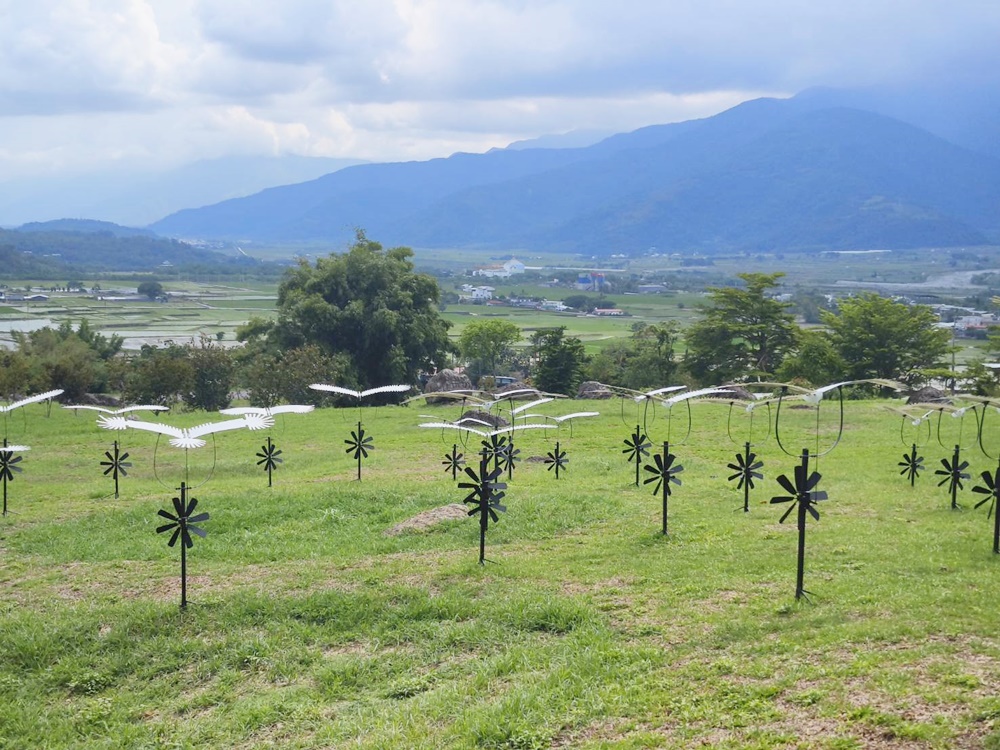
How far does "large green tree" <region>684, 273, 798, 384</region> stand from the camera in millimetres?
53062

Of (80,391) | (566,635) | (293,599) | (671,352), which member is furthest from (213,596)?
(671,352)

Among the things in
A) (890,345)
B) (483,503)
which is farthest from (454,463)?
(890,345)

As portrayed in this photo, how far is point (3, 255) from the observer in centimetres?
17338

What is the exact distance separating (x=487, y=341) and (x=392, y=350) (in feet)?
64.5

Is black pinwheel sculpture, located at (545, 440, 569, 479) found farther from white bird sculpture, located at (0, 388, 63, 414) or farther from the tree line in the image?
the tree line

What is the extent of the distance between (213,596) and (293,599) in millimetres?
1290

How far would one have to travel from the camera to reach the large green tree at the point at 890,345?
4812cm

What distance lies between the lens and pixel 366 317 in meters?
50.8

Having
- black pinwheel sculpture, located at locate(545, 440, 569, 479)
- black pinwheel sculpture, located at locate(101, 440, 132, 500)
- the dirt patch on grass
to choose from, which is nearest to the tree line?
black pinwheel sculpture, located at locate(101, 440, 132, 500)

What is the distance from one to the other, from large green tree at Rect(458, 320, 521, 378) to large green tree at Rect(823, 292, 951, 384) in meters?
28.1

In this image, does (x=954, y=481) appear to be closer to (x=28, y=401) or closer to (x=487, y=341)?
(x=28, y=401)

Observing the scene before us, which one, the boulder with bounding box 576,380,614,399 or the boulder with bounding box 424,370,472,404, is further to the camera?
the boulder with bounding box 424,370,472,404

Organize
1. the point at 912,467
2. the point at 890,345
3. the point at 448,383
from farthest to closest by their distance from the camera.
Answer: the point at 890,345 < the point at 448,383 < the point at 912,467

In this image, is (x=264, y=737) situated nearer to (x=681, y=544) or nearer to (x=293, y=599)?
(x=293, y=599)
